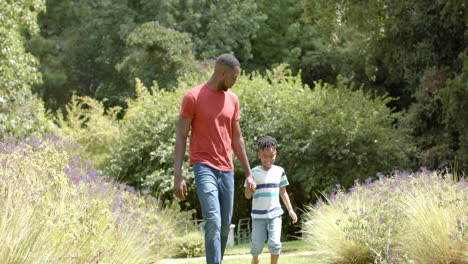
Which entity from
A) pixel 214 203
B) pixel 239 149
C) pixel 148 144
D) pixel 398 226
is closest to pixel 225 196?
pixel 214 203

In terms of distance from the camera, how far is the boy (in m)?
7.02

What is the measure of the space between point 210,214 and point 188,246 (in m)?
5.17

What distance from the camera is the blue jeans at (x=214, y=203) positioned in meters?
5.73

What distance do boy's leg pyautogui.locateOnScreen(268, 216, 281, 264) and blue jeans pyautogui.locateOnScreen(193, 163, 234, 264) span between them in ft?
3.23

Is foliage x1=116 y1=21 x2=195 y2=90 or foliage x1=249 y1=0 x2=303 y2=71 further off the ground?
foliage x1=249 y1=0 x2=303 y2=71

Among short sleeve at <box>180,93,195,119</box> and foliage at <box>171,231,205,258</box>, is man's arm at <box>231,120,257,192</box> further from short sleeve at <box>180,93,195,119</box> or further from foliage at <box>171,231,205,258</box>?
foliage at <box>171,231,205,258</box>

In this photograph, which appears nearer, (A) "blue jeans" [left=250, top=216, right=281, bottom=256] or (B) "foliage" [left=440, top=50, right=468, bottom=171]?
(A) "blue jeans" [left=250, top=216, right=281, bottom=256]

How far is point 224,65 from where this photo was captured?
597 centimetres

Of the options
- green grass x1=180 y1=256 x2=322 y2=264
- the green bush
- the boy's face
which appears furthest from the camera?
the green bush

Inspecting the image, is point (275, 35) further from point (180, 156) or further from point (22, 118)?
point (180, 156)

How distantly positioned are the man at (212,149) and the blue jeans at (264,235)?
0.97 metres

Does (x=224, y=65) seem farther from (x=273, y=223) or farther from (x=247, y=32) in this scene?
(x=247, y=32)

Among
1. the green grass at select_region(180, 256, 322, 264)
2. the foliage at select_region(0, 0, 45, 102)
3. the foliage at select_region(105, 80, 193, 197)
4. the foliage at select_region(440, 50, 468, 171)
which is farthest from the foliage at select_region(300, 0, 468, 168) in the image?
the green grass at select_region(180, 256, 322, 264)

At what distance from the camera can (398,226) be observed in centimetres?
708
